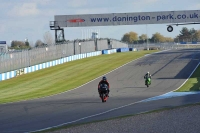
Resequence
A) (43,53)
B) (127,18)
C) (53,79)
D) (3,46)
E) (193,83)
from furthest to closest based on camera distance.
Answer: (3,46)
(127,18)
(43,53)
(53,79)
(193,83)

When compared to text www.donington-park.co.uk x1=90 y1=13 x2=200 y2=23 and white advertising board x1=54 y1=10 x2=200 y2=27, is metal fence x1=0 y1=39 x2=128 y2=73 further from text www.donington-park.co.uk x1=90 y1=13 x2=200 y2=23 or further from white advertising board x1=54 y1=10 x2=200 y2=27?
text www.donington-park.co.uk x1=90 y1=13 x2=200 y2=23

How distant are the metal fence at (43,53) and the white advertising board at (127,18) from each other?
11.7ft

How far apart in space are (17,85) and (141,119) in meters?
28.6

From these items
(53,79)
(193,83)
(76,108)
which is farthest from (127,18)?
(76,108)

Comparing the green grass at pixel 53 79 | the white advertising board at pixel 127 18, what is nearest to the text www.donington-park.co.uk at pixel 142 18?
the white advertising board at pixel 127 18

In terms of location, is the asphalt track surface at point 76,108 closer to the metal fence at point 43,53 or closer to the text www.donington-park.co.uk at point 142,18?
the metal fence at point 43,53

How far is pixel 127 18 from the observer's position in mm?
70250

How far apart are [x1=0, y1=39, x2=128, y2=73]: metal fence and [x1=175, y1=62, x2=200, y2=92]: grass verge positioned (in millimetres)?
18762

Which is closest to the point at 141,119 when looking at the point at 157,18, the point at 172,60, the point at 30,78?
the point at 30,78

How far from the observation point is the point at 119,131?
15.3 meters

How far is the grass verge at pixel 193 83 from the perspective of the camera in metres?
34.8

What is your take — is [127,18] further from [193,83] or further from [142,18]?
[193,83]

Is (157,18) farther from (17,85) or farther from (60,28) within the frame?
(17,85)

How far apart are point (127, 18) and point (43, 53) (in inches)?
596
